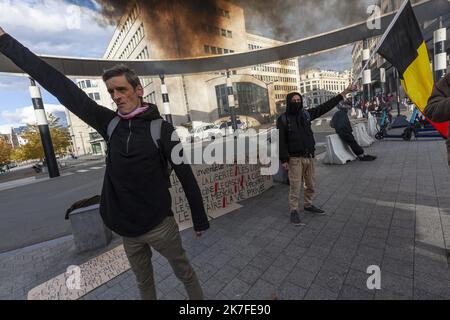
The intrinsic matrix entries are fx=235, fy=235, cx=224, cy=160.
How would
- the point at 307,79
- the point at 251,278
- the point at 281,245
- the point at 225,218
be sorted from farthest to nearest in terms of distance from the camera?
the point at 307,79, the point at 225,218, the point at 281,245, the point at 251,278

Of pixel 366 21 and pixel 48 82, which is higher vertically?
pixel 366 21

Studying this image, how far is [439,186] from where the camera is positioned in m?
4.46

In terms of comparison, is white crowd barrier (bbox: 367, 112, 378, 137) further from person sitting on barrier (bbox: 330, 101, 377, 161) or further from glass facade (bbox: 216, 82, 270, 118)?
glass facade (bbox: 216, 82, 270, 118)

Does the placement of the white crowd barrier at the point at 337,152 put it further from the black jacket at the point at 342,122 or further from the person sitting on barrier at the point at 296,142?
the person sitting on barrier at the point at 296,142

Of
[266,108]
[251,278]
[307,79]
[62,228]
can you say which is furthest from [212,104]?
[307,79]

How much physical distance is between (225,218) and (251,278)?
177 cm

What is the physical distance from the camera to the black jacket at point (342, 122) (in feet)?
23.9

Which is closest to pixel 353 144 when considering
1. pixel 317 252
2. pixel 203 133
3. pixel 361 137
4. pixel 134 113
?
pixel 361 137

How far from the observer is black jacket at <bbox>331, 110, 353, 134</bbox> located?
7.27m

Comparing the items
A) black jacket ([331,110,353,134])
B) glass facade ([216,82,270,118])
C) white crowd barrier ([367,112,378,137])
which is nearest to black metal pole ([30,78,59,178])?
black jacket ([331,110,353,134])

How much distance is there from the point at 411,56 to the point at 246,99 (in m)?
44.8

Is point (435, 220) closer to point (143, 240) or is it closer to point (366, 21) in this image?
point (143, 240)

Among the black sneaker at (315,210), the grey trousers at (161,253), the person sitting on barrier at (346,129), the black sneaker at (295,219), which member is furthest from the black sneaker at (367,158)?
the grey trousers at (161,253)

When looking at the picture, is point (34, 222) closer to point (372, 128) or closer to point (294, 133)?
point (294, 133)
